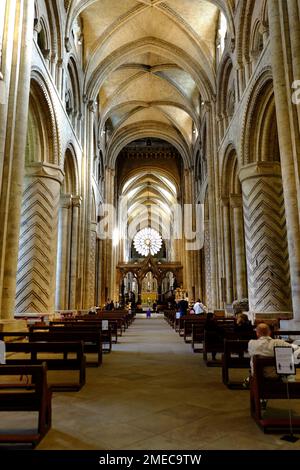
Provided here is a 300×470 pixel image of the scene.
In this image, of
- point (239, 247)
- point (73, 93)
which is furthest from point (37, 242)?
point (73, 93)

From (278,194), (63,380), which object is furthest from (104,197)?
(63,380)

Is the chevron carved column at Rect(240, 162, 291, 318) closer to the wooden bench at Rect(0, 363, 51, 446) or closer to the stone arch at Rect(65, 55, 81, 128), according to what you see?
the wooden bench at Rect(0, 363, 51, 446)

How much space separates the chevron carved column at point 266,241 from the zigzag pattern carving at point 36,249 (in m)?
7.36

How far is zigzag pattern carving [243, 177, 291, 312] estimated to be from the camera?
11844 millimetres

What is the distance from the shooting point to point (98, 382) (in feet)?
18.2

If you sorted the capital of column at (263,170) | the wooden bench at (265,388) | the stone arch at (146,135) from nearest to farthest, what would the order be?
the wooden bench at (265,388) → the capital of column at (263,170) → the stone arch at (146,135)

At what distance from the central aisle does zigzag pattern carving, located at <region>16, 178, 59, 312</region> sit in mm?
6698

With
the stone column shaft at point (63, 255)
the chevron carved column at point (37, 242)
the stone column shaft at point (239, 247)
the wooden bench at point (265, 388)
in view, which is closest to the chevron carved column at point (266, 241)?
the stone column shaft at point (239, 247)

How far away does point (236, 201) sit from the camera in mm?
17172

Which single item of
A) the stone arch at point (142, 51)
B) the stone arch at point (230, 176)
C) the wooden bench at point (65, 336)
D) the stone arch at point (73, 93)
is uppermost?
the stone arch at point (142, 51)

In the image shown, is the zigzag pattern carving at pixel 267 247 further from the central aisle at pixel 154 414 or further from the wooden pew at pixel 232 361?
the wooden pew at pixel 232 361

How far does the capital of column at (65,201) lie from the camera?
17.7 meters
